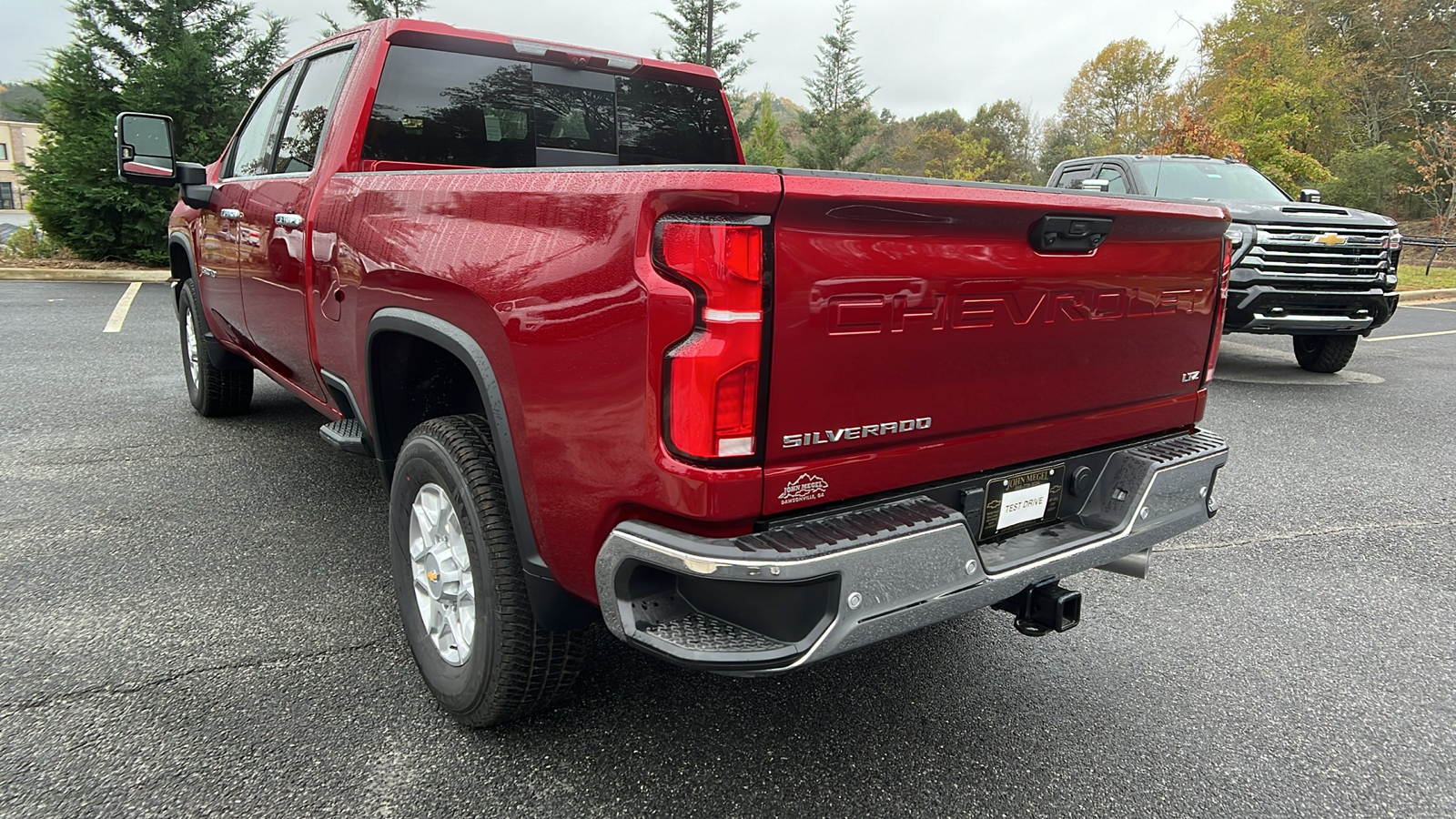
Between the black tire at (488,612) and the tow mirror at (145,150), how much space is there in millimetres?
2916

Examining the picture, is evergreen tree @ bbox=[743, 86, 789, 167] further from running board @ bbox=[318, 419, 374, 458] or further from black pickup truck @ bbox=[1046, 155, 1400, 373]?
running board @ bbox=[318, 419, 374, 458]

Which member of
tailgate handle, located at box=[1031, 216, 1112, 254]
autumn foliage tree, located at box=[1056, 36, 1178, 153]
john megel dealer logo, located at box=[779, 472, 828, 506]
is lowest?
john megel dealer logo, located at box=[779, 472, 828, 506]

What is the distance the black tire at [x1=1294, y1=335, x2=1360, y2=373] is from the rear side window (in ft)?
22.8

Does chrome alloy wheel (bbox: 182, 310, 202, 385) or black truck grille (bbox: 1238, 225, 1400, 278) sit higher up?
black truck grille (bbox: 1238, 225, 1400, 278)

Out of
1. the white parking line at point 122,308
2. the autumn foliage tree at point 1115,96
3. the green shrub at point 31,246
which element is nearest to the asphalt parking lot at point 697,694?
the white parking line at point 122,308

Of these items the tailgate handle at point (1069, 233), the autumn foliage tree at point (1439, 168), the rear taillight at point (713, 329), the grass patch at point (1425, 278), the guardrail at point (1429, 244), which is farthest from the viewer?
the autumn foliage tree at point (1439, 168)

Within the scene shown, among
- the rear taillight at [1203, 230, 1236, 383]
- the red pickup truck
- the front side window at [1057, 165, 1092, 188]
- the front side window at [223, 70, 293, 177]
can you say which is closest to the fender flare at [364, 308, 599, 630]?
the red pickup truck

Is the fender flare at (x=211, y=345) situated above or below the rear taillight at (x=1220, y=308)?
below

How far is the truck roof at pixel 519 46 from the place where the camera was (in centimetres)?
332

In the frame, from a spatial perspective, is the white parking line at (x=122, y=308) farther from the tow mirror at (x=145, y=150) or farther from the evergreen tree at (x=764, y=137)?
the evergreen tree at (x=764, y=137)

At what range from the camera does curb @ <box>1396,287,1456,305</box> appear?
52.3ft

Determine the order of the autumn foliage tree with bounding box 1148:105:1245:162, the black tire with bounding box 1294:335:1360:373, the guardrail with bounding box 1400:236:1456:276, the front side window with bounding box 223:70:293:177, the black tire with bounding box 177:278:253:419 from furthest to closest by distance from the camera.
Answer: the autumn foliage tree with bounding box 1148:105:1245:162 < the guardrail with bounding box 1400:236:1456:276 < the black tire with bounding box 1294:335:1360:373 < the black tire with bounding box 177:278:253:419 < the front side window with bounding box 223:70:293:177

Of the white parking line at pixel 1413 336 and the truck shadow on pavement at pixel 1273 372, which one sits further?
the white parking line at pixel 1413 336

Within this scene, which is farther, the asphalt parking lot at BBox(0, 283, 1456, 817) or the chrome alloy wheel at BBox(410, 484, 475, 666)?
the chrome alloy wheel at BBox(410, 484, 475, 666)
